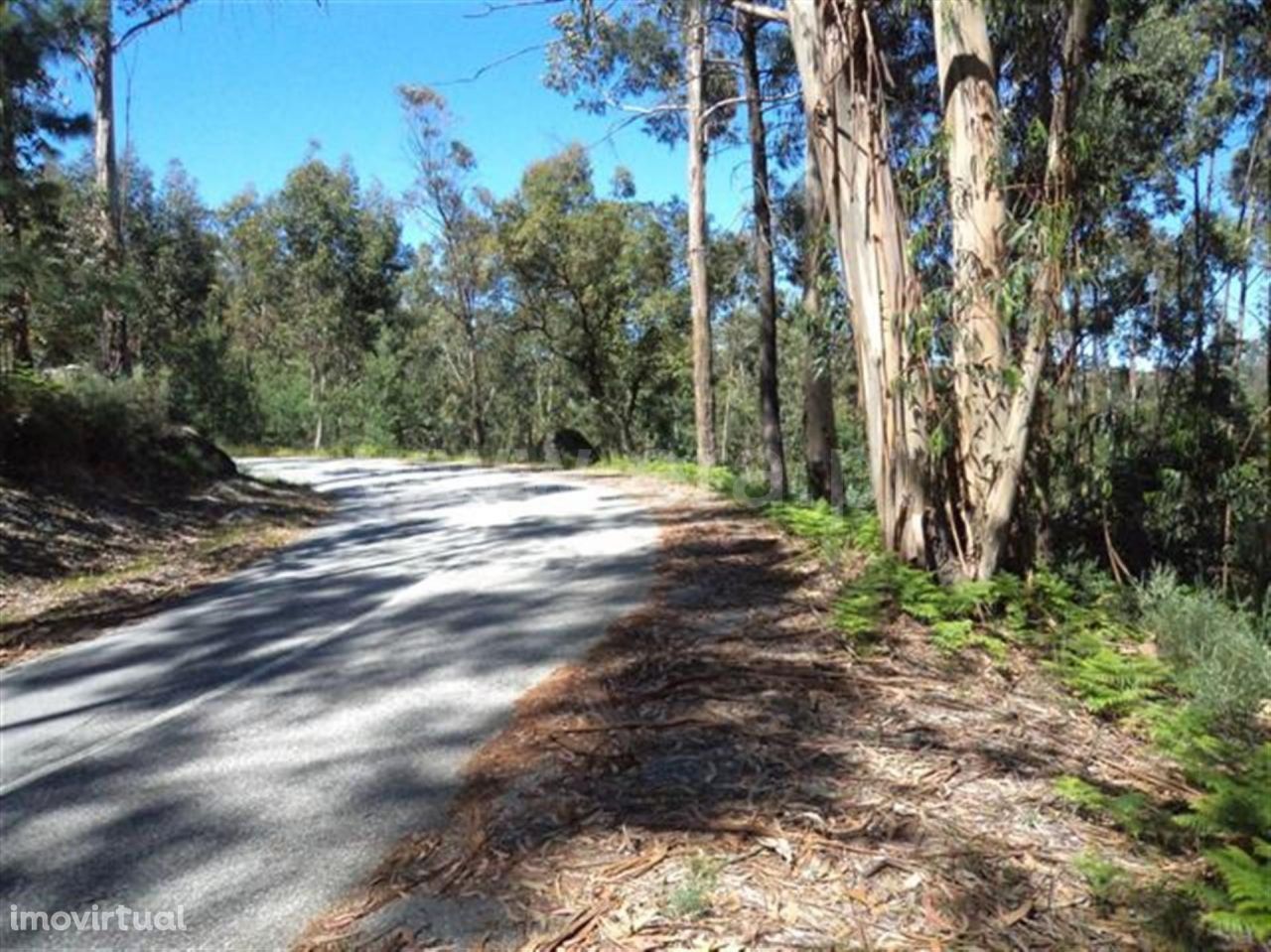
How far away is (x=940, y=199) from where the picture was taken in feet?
20.9

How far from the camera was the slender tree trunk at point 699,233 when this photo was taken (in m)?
16.0

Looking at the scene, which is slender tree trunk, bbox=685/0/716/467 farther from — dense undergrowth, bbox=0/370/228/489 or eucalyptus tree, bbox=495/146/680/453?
eucalyptus tree, bbox=495/146/680/453

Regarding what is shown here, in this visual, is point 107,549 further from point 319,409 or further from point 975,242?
point 319,409

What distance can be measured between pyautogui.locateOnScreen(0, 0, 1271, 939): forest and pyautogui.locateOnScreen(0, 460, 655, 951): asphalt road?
2.48 metres

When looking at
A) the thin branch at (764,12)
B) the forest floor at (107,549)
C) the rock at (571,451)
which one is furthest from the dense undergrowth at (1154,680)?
the rock at (571,451)

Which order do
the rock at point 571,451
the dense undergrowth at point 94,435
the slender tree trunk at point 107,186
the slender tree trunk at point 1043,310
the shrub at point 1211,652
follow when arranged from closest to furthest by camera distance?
the shrub at point 1211,652 → the slender tree trunk at point 1043,310 → the dense undergrowth at point 94,435 → the slender tree trunk at point 107,186 → the rock at point 571,451

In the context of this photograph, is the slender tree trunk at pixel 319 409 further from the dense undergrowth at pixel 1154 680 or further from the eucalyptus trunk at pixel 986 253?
the eucalyptus trunk at pixel 986 253

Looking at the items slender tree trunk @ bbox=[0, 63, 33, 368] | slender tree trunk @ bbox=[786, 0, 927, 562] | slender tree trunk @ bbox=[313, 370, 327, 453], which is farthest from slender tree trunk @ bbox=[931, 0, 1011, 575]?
slender tree trunk @ bbox=[313, 370, 327, 453]

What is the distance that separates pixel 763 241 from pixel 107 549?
32.3ft

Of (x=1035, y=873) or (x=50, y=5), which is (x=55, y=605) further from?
(x=50, y=5)

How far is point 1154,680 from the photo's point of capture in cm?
472

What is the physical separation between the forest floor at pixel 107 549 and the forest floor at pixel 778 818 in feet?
16.1

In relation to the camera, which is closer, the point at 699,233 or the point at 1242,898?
the point at 1242,898

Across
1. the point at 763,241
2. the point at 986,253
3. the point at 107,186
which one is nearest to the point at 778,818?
the point at 986,253
